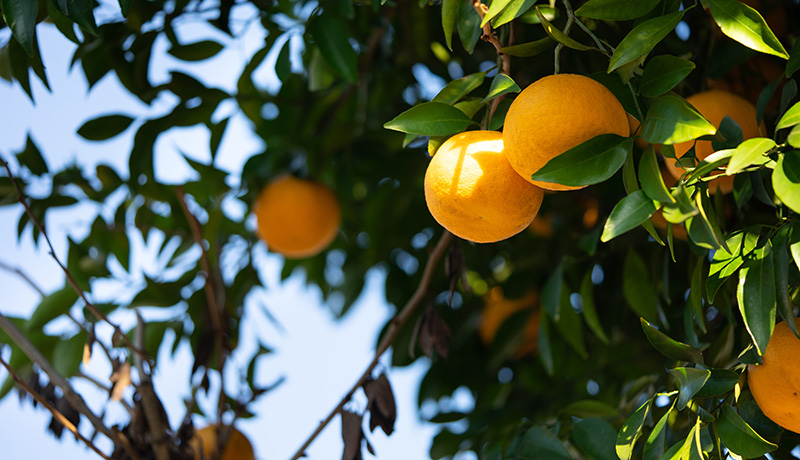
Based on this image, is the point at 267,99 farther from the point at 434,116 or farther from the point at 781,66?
the point at 781,66

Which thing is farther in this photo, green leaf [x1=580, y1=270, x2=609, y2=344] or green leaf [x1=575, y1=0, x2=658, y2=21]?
green leaf [x1=580, y1=270, x2=609, y2=344]

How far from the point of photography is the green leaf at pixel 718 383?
0.70 metres

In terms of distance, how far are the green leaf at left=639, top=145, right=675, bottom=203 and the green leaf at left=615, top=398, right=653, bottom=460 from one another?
9.0 inches

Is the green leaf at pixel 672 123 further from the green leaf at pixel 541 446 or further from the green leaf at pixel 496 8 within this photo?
the green leaf at pixel 541 446

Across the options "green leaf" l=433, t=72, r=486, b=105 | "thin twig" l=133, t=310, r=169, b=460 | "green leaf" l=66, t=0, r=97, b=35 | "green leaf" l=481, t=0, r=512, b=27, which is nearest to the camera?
"green leaf" l=481, t=0, r=512, b=27

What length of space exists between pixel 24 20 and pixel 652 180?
786mm

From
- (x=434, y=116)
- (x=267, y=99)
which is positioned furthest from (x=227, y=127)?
(x=434, y=116)

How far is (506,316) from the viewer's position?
1718 mm

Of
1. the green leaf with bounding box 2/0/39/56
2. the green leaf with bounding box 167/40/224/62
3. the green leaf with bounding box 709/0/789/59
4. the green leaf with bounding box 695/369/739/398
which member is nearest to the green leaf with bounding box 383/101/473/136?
the green leaf with bounding box 709/0/789/59

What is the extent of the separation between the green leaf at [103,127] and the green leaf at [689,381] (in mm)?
1077

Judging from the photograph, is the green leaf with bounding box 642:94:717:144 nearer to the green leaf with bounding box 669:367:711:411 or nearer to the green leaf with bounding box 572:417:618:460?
the green leaf with bounding box 669:367:711:411

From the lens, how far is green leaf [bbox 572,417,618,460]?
0.89 meters

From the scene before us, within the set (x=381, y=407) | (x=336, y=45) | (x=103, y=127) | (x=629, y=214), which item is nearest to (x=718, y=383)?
(x=629, y=214)

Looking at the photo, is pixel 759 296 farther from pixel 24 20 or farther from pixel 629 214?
pixel 24 20
